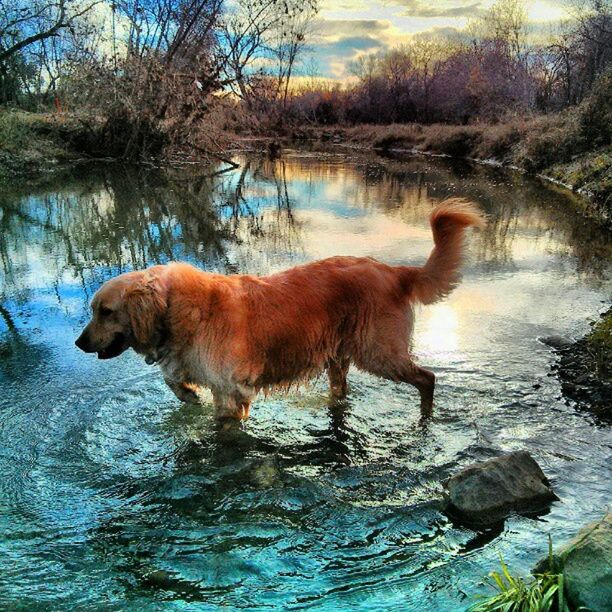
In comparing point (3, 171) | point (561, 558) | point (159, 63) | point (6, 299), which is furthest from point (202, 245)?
point (159, 63)

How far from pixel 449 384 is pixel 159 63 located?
74.7 ft

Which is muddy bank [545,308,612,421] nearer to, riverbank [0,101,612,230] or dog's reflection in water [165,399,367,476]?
dog's reflection in water [165,399,367,476]

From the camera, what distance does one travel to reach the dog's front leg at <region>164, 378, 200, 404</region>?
537cm

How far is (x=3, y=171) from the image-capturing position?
2264 centimetres

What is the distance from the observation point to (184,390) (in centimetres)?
540

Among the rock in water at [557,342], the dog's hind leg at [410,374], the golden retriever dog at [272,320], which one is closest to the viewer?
the golden retriever dog at [272,320]

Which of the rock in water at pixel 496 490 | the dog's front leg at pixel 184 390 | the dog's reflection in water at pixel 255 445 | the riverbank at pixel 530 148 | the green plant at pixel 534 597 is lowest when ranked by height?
the dog's reflection in water at pixel 255 445

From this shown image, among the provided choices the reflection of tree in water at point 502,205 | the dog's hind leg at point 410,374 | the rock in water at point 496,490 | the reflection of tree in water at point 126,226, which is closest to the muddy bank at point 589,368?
the dog's hind leg at point 410,374

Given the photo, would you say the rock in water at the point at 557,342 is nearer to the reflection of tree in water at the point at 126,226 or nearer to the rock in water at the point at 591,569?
the rock in water at the point at 591,569

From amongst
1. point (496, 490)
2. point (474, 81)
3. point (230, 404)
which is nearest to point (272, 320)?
point (230, 404)

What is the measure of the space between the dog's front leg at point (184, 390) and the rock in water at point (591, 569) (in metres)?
3.29

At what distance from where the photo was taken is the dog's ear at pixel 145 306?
4789mm

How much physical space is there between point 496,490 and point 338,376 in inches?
86.8

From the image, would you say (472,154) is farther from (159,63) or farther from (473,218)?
(473,218)
